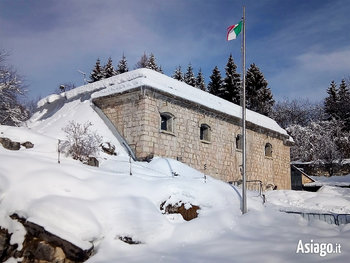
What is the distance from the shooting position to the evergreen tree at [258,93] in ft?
153

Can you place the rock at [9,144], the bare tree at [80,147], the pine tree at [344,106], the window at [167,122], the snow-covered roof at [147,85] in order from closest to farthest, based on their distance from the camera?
the rock at [9,144] < the bare tree at [80,147] < the snow-covered roof at [147,85] < the window at [167,122] < the pine tree at [344,106]

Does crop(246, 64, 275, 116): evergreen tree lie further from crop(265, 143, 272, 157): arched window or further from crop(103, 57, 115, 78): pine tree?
crop(265, 143, 272, 157): arched window

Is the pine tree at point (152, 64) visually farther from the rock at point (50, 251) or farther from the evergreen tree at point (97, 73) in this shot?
the rock at point (50, 251)

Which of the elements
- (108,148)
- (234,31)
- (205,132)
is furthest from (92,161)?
(205,132)

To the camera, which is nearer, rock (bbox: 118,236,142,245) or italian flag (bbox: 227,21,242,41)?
rock (bbox: 118,236,142,245)

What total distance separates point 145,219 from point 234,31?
777cm

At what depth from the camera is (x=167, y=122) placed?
623 inches

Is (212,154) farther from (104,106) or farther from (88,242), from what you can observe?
(88,242)

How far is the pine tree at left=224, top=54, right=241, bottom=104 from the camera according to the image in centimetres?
4484

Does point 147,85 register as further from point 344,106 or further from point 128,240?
point 344,106

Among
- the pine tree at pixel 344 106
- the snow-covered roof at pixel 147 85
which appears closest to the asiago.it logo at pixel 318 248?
the snow-covered roof at pixel 147 85

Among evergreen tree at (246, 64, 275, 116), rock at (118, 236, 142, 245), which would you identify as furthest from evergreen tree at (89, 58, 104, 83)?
rock at (118, 236, 142, 245)

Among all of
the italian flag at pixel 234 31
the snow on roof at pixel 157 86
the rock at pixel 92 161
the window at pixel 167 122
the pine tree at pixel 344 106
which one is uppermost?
the pine tree at pixel 344 106

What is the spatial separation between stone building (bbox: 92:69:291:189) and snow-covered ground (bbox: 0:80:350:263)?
468 cm
